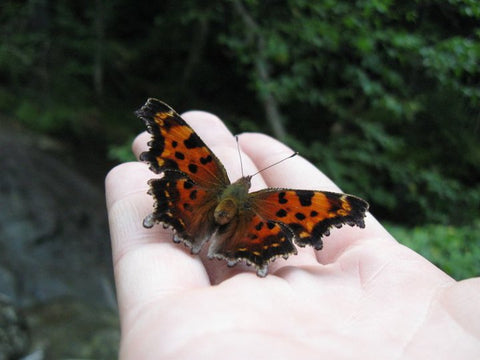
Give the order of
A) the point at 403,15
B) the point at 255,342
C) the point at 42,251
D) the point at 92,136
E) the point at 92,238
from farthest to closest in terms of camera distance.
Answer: the point at 92,136 < the point at 92,238 < the point at 42,251 < the point at 403,15 < the point at 255,342

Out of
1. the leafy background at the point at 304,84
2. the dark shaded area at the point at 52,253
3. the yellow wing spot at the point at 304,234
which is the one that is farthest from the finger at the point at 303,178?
the dark shaded area at the point at 52,253

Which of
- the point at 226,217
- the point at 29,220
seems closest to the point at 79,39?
the point at 29,220

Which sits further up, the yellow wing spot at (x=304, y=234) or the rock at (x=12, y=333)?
the yellow wing spot at (x=304, y=234)

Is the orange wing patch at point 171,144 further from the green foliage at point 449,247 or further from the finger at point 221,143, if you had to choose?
the green foliage at point 449,247

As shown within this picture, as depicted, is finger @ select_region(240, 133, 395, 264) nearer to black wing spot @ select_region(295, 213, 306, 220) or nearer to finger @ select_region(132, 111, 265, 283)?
finger @ select_region(132, 111, 265, 283)

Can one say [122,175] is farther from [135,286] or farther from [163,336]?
[163,336]

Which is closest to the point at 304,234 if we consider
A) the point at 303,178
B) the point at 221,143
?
the point at 303,178

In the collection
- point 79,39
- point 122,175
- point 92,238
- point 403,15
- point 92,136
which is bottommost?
point 92,238
